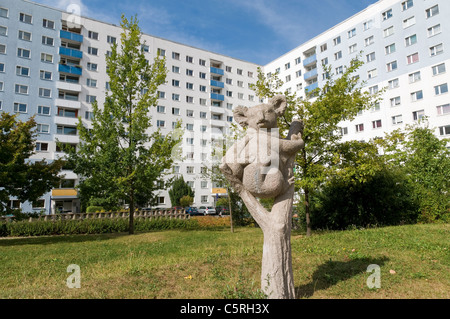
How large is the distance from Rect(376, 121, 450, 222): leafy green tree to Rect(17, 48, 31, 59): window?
126 feet

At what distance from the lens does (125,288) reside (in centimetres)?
475

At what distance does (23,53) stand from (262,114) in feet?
128

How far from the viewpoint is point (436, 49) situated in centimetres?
2888

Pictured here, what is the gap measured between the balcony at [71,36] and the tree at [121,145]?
2541 cm

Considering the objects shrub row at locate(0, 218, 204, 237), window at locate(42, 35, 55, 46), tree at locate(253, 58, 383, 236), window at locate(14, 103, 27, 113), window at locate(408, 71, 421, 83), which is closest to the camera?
tree at locate(253, 58, 383, 236)

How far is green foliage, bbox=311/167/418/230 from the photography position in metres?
13.3

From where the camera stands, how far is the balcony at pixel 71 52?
34.2 m

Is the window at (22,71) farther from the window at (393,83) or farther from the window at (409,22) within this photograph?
the window at (409,22)

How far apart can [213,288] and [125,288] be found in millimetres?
1525

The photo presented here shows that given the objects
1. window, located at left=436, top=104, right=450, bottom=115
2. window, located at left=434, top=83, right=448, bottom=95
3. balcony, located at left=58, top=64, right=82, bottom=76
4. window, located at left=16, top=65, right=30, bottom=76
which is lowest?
window, located at left=436, top=104, right=450, bottom=115

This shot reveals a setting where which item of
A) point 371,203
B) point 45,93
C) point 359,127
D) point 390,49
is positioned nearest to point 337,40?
point 390,49

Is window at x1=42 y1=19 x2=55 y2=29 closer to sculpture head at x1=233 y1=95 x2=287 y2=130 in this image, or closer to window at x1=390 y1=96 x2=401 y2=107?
sculpture head at x1=233 y1=95 x2=287 y2=130

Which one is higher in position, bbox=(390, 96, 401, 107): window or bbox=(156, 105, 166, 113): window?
bbox=(156, 105, 166, 113): window

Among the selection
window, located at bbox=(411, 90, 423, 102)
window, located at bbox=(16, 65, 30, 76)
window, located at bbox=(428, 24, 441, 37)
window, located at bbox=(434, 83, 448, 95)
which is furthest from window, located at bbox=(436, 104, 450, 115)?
window, located at bbox=(16, 65, 30, 76)
